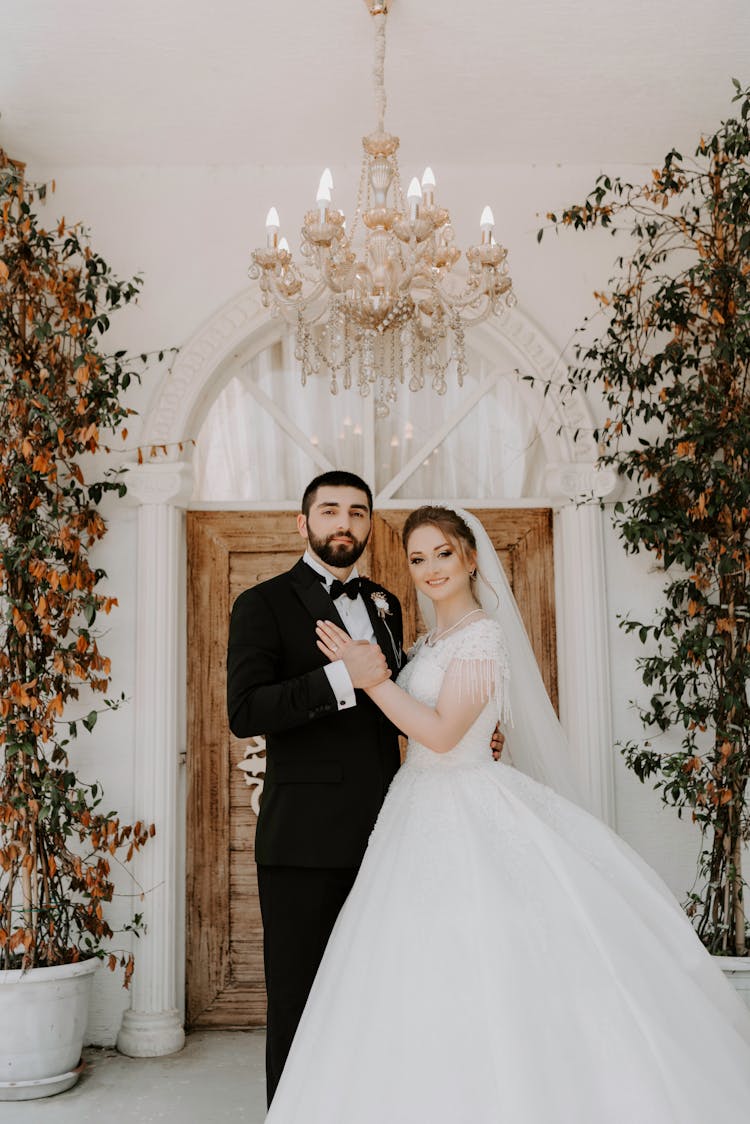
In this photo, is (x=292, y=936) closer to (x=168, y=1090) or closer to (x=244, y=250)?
(x=168, y=1090)

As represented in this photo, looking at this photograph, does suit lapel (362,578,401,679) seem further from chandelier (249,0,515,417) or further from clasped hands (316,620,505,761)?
chandelier (249,0,515,417)

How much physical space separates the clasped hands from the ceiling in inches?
81.1

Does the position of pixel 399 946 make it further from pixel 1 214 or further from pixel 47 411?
pixel 1 214

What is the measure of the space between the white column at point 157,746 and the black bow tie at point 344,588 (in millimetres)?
1468

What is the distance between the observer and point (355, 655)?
2.48 metres

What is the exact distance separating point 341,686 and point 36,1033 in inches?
73.0

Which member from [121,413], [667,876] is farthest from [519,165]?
[667,876]

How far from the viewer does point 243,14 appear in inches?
128

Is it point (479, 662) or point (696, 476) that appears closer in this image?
point (479, 662)

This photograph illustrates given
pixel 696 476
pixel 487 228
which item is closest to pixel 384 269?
pixel 487 228

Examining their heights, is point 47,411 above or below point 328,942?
above

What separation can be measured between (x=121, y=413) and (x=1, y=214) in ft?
2.68

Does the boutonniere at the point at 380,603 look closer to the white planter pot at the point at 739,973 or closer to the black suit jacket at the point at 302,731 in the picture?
the black suit jacket at the point at 302,731

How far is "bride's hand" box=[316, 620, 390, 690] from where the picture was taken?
247 cm
